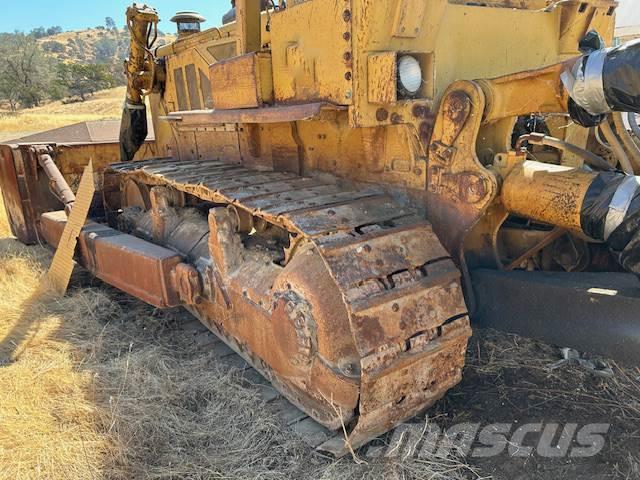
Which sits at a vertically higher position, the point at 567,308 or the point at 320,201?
the point at 320,201

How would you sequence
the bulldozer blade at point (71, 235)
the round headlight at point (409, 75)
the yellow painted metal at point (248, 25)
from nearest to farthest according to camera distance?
the round headlight at point (409, 75)
the yellow painted metal at point (248, 25)
the bulldozer blade at point (71, 235)

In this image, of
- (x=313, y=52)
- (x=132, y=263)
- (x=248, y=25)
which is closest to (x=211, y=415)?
(x=132, y=263)

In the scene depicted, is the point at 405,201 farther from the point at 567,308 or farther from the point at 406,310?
the point at 567,308

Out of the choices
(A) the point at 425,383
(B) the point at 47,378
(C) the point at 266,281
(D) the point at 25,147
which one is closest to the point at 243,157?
(C) the point at 266,281

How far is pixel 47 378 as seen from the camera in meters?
3.46

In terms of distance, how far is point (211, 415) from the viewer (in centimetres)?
304

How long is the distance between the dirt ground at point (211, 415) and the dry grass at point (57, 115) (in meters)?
19.6

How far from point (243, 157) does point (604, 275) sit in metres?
2.50

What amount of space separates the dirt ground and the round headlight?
1604mm

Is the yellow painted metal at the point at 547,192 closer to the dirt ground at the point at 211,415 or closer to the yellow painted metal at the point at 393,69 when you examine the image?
the yellow painted metal at the point at 393,69

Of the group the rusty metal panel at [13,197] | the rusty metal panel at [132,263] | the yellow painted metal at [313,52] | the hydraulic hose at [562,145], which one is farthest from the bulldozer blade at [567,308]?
the rusty metal panel at [13,197]

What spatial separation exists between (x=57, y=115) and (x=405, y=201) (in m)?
35.2

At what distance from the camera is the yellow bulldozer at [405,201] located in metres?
2.40

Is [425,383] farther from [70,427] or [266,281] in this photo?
[70,427]
